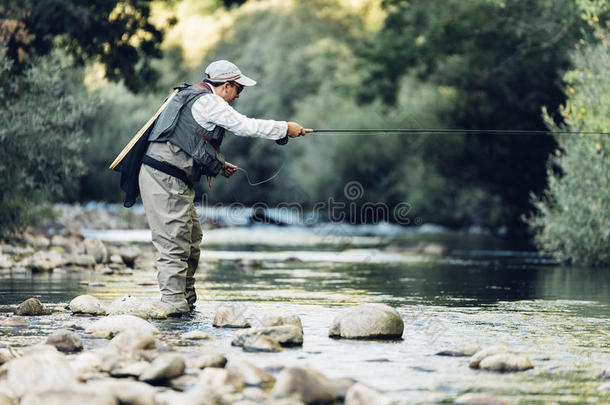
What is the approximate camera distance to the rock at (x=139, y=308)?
25.3 feet

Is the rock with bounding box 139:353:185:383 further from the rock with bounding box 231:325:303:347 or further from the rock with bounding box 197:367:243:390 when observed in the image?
the rock with bounding box 231:325:303:347

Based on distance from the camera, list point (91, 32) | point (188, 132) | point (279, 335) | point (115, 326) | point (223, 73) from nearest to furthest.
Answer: point (279, 335), point (115, 326), point (188, 132), point (223, 73), point (91, 32)

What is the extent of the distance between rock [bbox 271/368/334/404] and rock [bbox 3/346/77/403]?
3.22 feet

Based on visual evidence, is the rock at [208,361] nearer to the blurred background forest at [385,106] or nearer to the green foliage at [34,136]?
Result: the blurred background forest at [385,106]

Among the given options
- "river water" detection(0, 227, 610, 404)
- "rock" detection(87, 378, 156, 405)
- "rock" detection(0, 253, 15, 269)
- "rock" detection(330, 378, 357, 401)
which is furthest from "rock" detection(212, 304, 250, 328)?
"rock" detection(0, 253, 15, 269)

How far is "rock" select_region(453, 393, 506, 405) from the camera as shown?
185 inches

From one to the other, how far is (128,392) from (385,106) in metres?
27.6

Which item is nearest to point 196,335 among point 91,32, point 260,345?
point 260,345

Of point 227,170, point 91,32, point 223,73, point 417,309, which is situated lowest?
point 417,309

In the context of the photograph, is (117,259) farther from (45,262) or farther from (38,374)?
(38,374)

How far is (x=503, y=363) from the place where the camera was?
5668 mm

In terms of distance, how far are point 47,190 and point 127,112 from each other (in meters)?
29.6

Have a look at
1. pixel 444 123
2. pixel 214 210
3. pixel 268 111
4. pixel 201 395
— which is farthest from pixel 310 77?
pixel 201 395

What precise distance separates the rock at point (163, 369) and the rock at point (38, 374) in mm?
411
